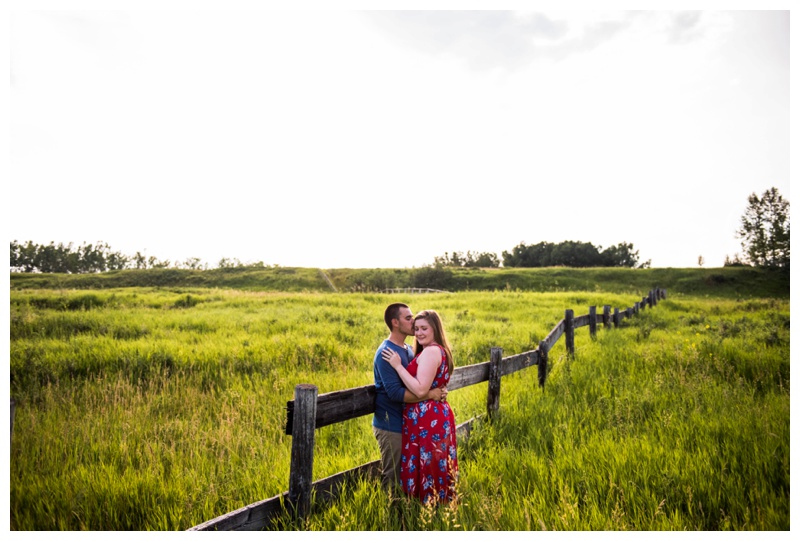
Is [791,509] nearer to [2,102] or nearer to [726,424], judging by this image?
[726,424]

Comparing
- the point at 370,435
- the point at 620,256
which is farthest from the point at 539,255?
the point at 370,435

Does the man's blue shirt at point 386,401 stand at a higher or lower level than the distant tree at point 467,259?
lower

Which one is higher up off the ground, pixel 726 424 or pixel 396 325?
pixel 396 325

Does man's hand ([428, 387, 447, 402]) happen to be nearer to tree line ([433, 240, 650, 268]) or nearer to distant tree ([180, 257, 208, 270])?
distant tree ([180, 257, 208, 270])

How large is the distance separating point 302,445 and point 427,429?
0.97 meters

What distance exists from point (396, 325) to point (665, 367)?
18.6 ft

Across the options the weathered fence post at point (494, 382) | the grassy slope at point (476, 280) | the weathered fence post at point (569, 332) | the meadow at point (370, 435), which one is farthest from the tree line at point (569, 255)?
the weathered fence post at point (494, 382)

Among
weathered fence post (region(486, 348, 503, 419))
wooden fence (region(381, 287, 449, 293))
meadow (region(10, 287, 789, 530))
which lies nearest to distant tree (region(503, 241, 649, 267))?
wooden fence (region(381, 287, 449, 293))

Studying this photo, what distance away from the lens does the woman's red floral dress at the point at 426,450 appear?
10.2ft

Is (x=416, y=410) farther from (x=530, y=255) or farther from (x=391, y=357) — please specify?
(x=530, y=255)

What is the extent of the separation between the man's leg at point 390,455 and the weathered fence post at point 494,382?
1790 mm

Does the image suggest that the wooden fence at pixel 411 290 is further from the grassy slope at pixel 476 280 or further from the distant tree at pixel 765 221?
the distant tree at pixel 765 221

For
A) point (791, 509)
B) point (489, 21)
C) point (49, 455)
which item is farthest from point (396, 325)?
point (489, 21)

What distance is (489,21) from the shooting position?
5.12m
